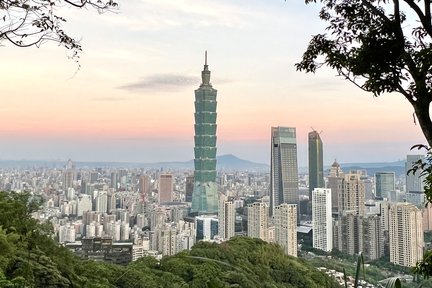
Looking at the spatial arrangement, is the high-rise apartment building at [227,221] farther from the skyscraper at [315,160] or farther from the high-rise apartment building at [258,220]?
the skyscraper at [315,160]

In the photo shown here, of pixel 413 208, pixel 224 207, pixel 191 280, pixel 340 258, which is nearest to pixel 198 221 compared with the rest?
pixel 224 207

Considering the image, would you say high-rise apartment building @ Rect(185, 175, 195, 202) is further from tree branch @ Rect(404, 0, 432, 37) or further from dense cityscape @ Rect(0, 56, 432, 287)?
tree branch @ Rect(404, 0, 432, 37)

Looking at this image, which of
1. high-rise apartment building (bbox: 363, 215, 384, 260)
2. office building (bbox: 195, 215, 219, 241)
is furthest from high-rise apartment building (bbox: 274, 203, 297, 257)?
office building (bbox: 195, 215, 219, 241)

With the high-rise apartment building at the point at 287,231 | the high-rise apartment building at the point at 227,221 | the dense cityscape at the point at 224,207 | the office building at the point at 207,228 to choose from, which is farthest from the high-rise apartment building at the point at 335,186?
the office building at the point at 207,228

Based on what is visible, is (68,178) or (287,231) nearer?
(287,231)

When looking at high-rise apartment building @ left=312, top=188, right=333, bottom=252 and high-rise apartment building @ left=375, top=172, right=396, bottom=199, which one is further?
high-rise apartment building @ left=375, top=172, right=396, bottom=199

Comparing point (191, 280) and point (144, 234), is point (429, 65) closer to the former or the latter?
point (191, 280)

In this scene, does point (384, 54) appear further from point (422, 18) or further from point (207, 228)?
point (207, 228)

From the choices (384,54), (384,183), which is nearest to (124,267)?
(384,54)
